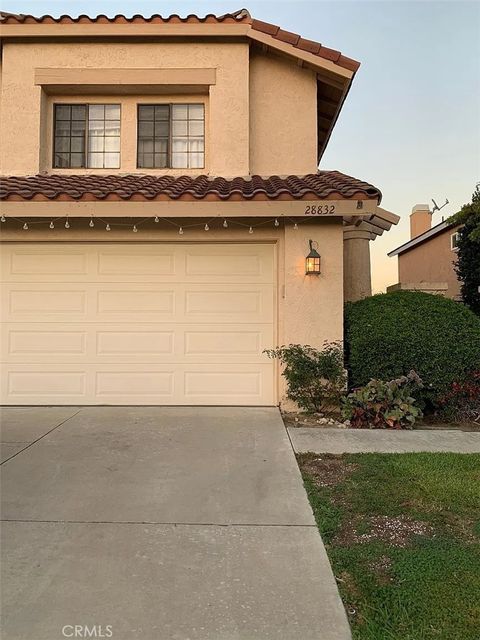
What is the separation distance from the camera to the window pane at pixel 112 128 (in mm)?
8508

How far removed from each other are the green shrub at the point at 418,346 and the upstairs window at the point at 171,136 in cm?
461

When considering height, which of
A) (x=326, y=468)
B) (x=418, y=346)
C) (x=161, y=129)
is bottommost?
(x=326, y=468)

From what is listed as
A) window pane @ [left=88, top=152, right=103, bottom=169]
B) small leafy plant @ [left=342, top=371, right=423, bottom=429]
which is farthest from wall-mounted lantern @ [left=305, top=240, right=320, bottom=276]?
Answer: window pane @ [left=88, top=152, right=103, bottom=169]

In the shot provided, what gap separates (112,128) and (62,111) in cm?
105

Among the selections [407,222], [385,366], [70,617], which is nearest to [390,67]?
[385,366]

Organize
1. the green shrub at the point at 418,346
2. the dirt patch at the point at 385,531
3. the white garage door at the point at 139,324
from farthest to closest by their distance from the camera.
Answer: the white garage door at the point at 139,324 → the green shrub at the point at 418,346 → the dirt patch at the point at 385,531

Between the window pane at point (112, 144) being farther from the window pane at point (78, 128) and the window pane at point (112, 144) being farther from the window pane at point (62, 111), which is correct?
the window pane at point (62, 111)

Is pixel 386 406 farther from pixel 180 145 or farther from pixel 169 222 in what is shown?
pixel 180 145

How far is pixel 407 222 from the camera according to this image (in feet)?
72.0

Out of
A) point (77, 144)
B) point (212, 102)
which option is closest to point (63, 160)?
point (77, 144)

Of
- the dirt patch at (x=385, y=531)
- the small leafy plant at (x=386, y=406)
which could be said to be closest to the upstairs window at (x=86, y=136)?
the small leafy plant at (x=386, y=406)

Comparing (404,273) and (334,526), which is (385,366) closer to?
(334,526)

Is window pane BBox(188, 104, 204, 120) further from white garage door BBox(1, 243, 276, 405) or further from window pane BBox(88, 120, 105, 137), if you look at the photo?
white garage door BBox(1, 243, 276, 405)

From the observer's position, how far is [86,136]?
8.49m
